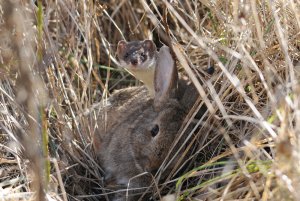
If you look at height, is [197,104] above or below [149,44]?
below

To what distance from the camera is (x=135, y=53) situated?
490 cm

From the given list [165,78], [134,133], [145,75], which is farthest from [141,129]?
[145,75]

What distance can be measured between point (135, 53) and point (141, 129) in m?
0.94

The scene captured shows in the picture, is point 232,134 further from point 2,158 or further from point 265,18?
point 2,158

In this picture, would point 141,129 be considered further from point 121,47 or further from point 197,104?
point 121,47

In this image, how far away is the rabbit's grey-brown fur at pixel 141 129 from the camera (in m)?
3.95

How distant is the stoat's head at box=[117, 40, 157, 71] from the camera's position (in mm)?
4875

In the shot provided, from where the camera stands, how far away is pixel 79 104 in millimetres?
4340

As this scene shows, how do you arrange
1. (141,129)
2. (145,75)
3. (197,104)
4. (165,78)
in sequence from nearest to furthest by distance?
1. (197,104)
2. (141,129)
3. (165,78)
4. (145,75)

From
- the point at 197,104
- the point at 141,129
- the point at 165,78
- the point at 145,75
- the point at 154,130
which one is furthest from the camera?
the point at 145,75

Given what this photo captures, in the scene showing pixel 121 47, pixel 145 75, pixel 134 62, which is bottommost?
pixel 145 75

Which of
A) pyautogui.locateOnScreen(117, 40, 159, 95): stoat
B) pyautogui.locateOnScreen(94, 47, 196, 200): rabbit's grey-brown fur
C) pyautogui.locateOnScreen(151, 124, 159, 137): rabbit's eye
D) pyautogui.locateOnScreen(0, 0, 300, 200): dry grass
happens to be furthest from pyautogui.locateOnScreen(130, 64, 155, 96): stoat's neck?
pyautogui.locateOnScreen(151, 124, 159, 137): rabbit's eye

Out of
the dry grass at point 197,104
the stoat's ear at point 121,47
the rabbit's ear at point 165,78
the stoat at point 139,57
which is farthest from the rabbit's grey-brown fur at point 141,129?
the stoat's ear at point 121,47

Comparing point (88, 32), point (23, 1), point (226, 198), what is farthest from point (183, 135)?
point (23, 1)
